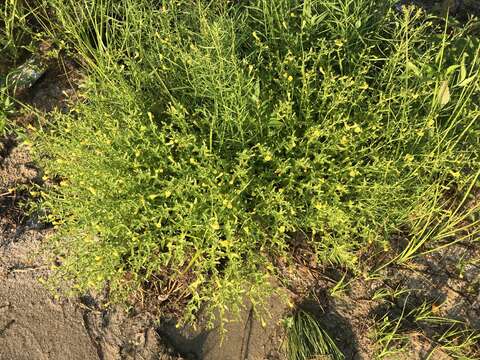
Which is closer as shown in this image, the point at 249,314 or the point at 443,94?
the point at 443,94

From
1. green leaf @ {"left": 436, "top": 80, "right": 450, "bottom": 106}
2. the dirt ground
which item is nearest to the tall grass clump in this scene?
green leaf @ {"left": 436, "top": 80, "right": 450, "bottom": 106}

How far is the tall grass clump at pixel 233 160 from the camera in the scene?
2246 mm

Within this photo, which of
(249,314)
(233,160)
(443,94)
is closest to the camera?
(443,94)

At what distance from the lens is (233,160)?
8.03 feet

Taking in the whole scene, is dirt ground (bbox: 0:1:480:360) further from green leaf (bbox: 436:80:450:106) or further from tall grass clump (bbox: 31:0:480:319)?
green leaf (bbox: 436:80:450:106)

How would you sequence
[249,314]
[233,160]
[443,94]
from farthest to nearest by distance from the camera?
[249,314] < [233,160] < [443,94]

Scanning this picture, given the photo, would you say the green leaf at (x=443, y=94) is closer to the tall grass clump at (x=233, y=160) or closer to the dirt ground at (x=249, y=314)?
the tall grass clump at (x=233, y=160)

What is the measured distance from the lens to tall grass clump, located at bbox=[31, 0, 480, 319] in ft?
7.37

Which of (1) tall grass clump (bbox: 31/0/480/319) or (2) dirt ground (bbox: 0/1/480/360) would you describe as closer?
(1) tall grass clump (bbox: 31/0/480/319)

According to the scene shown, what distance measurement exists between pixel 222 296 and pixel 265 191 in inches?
21.3

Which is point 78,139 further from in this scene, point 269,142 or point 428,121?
point 428,121

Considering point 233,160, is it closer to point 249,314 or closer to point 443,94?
point 249,314

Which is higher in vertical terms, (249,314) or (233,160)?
(233,160)

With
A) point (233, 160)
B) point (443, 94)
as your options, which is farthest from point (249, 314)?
point (443, 94)
